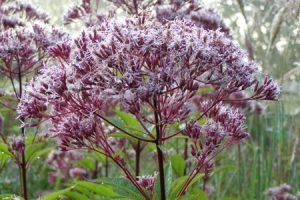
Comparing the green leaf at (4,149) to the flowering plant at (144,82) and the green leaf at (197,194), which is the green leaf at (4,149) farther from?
the green leaf at (197,194)

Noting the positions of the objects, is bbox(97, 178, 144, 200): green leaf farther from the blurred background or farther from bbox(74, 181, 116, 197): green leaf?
the blurred background

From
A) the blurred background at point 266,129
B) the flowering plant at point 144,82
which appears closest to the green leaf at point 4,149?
the flowering plant at point 144,82

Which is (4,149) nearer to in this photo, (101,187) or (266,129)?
(101,187)

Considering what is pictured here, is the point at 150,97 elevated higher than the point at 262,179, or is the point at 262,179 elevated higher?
the point at 150,97

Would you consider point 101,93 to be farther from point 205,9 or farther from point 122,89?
point 205,9

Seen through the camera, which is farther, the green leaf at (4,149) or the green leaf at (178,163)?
the green leaf at (178,163)

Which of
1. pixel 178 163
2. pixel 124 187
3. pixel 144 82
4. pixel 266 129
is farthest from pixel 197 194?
pixel 266 129

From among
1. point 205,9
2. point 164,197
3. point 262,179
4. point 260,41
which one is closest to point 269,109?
point 260,41

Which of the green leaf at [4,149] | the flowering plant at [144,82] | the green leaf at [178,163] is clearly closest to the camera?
the flowering plant at [144,82]
